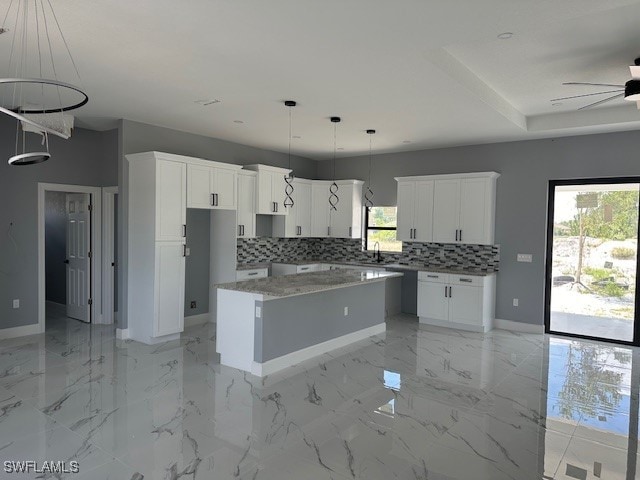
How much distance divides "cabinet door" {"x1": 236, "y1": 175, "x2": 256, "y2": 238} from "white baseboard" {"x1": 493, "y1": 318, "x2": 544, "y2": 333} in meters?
4.06

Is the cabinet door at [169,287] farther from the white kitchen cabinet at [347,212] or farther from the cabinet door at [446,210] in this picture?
the cabinet door at [446,210]

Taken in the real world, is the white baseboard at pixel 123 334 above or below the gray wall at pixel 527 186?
below

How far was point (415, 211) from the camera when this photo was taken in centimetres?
744

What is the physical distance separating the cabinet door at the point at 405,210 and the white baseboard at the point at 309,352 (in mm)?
1759

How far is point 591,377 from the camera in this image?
187 inches

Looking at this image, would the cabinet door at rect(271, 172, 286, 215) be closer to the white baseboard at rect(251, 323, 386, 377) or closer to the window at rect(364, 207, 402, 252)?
the window at rect(364, 207, 402, 252)

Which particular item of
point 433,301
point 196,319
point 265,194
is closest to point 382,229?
point 433,301

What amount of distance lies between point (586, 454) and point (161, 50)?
431 centimetres

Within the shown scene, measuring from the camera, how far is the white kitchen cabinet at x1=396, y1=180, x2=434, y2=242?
7297 mm

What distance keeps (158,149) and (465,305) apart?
4969 millimetres

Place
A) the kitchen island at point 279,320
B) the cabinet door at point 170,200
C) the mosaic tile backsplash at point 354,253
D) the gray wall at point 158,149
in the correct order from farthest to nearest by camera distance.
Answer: the mosaic tile backsplash at point 354,253 < the gray wall at point 158,149 < the cabinet door at point 170,200 < the kitchen island at point 279,320

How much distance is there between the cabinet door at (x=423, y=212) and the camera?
287 inches

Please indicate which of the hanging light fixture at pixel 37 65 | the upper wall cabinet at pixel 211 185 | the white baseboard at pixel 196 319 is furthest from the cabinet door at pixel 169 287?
the hanging light fixture at pixel 37 65

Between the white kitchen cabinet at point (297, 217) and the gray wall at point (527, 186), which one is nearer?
the gray wall at point (527, 186)
